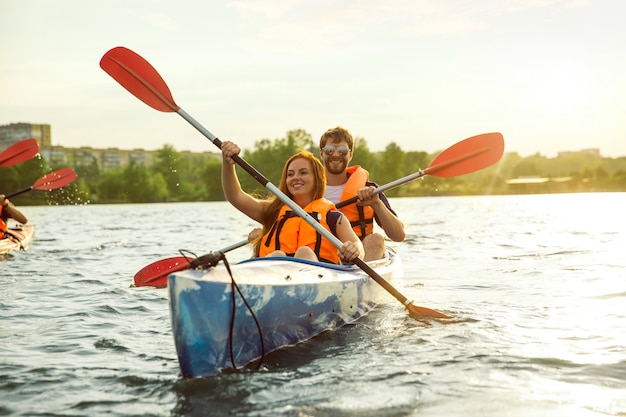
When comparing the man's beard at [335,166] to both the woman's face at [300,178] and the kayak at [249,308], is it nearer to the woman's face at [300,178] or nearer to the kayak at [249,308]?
the woman's face at [300,178]

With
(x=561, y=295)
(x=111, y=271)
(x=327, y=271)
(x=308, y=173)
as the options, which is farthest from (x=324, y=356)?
(x=111, y=271)

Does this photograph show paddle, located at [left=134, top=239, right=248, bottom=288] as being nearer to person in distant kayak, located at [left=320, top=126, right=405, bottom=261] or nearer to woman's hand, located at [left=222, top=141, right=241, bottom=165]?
person in distant kayak, located at [left=320, top=126, right=405, bottom=261]

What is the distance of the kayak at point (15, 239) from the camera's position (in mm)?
10899

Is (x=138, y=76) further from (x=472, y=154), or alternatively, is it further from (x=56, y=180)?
(x=56, y=180)

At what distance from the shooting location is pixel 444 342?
14.6ft

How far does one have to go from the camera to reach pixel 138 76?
5504 millimetres

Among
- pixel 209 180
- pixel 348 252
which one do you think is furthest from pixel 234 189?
pixel 209 180

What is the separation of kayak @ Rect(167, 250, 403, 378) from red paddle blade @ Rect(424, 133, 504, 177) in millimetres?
1979

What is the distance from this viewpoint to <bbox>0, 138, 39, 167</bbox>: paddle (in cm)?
1070

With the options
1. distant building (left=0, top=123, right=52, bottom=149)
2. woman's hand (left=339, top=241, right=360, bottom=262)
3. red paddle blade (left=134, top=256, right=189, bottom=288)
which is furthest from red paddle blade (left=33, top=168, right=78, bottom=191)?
distant building (left=0, top=123, right=52, bottom=149)

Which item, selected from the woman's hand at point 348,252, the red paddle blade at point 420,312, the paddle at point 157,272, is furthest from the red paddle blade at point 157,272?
the red paddle blade at point 420,312

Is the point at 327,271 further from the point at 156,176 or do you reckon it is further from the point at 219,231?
the point at 156,176

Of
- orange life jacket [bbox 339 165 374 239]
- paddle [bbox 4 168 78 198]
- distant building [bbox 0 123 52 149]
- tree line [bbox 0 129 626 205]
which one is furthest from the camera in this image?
distant building [bbox 0 123 52 149]

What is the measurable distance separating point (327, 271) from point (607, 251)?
25.2ft
